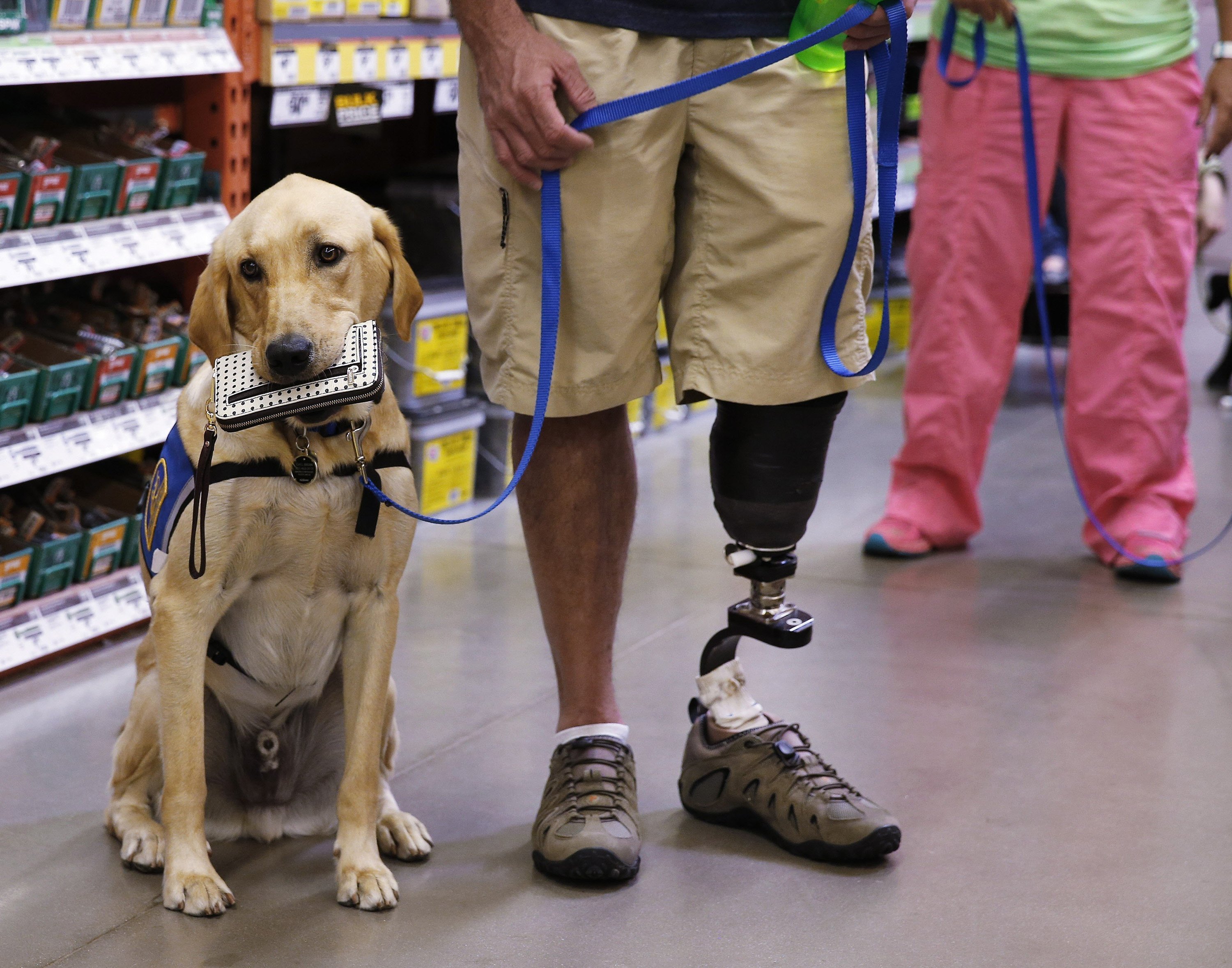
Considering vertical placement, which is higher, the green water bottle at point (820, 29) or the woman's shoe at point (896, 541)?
the green water bottle at point (820, 29)

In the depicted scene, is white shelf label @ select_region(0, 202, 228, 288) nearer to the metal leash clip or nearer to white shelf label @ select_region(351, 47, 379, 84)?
white shelf label @ select_region(351, 47, 379, 84)

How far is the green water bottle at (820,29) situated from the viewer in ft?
5.92

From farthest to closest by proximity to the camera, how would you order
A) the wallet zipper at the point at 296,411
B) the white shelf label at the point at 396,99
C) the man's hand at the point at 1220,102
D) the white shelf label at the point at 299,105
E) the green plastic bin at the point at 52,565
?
the white shelf label at the point at 396,99 < the white shelf label at the point at 299,105 < the man's hand at the point at 1220,102 < the green plastic bin at the point at 52,565 < the wallet zipper at the point at 296,411

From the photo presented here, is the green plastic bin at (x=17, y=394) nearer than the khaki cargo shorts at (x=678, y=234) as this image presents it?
No

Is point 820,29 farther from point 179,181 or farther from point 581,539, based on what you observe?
point 179,181

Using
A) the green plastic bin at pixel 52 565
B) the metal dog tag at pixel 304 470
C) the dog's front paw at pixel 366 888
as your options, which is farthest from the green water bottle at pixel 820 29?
the green plastic bin at pixel 52 565

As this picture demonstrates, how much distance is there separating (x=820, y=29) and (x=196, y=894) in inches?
50.8


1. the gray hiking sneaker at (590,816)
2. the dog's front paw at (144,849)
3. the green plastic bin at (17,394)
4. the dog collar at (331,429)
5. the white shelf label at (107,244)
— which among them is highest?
the dog collar at (331,429)

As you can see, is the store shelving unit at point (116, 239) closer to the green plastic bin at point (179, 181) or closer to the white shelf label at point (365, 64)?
the green plastic bin at point (179, 181)

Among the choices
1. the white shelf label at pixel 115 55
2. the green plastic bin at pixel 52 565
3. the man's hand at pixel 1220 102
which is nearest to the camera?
the white shelf label at pixel 115 55

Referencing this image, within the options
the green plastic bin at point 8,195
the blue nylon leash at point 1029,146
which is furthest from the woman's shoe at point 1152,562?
the green plastic bin at point 8,195

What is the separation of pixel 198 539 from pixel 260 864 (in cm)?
48

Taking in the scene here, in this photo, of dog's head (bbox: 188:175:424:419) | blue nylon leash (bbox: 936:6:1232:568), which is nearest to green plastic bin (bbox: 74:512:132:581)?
dog's head (bbox: 188:175:424:419)

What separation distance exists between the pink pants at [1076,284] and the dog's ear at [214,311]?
1.98 meters
